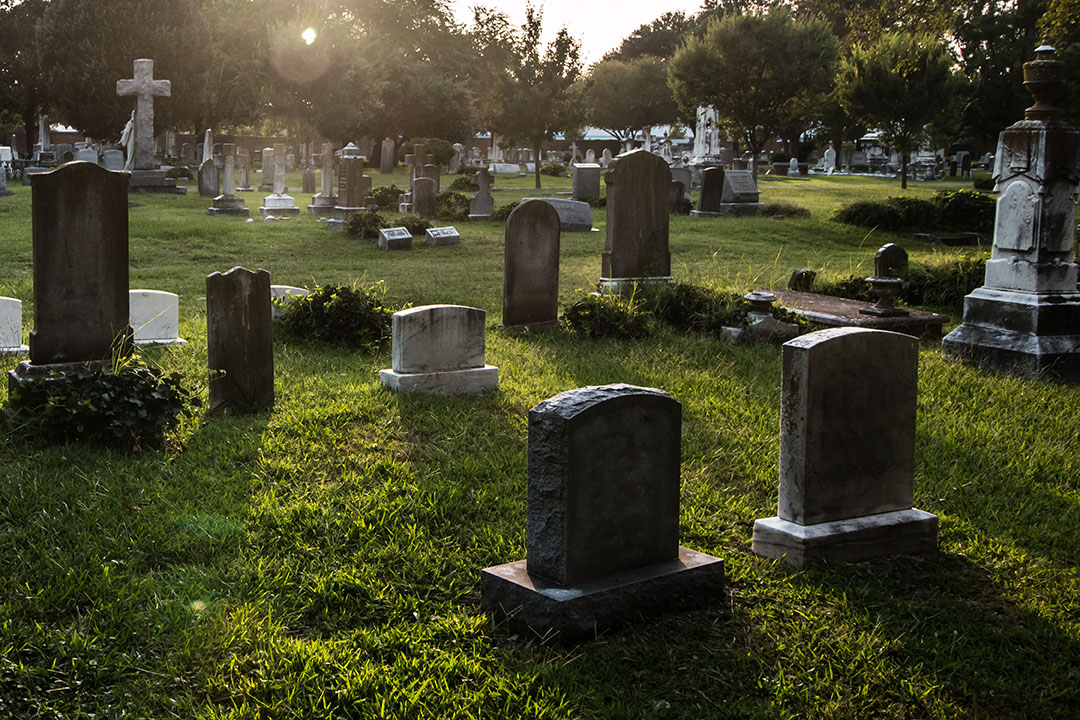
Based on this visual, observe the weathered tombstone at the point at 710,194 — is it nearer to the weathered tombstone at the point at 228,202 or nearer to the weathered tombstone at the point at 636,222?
the weathered tombstone at the point at 228,202

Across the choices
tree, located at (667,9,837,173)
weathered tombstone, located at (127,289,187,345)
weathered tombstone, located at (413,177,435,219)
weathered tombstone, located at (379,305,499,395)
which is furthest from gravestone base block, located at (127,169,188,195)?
weathered tombstone, located at (379,305,499,395)

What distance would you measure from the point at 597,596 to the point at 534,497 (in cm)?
44

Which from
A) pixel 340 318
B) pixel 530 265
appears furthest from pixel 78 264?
pixel 530 265

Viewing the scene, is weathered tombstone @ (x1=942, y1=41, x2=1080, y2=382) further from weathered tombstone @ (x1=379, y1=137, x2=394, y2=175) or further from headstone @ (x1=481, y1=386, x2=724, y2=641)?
weathered tombstone @ (x1=379, y1=137, x2=394, y2=175)

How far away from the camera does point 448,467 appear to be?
556cm

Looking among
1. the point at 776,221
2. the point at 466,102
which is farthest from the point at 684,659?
the point at 466,102

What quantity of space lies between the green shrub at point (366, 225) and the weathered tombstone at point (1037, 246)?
12.1 meters

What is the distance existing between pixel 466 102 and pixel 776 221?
99.2 feet

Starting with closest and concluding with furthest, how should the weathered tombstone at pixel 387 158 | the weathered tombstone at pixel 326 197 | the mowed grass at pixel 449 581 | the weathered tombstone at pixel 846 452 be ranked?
1. the mowed grass at pixel 449 581
2. the weathered tombstone at pixel 846 452
3. the weathered tombstone at pixel 326 197
4. the weathered tombstone at pixel 387 158

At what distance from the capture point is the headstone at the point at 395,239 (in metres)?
17.6

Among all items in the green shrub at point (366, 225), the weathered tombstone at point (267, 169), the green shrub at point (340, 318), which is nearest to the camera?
the green shrub at point (340, 318)

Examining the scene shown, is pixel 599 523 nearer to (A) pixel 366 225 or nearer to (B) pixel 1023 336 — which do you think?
(B) pixel 1023 336

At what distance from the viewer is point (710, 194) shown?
23938mm

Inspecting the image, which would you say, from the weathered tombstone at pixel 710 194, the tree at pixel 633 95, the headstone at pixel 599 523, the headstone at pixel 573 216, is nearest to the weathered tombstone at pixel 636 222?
the headstone at pixel 599 523
